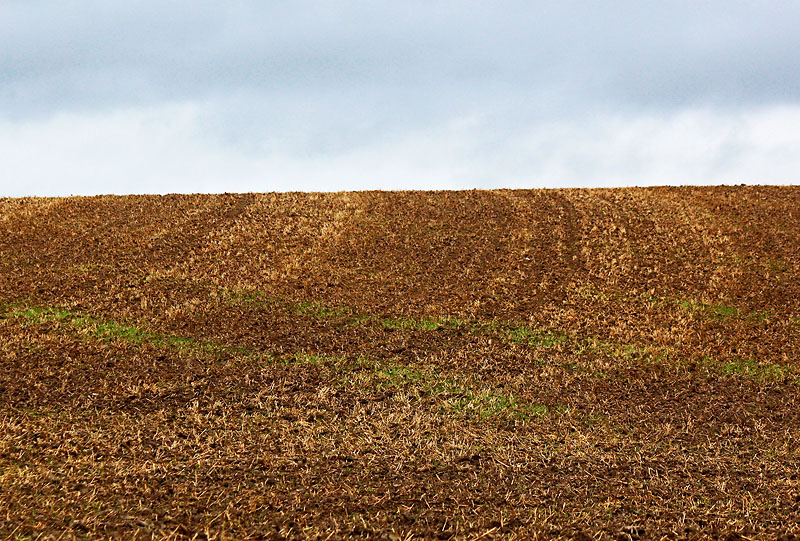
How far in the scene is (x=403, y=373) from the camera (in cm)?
1378

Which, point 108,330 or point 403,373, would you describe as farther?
point 108,330

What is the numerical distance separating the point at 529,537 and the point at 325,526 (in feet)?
9.12

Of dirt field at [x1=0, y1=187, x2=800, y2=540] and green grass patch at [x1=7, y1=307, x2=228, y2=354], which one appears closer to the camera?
dirt field at [x1=0, y1=187, x2=800, y2=540]

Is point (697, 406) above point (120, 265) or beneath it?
beneath

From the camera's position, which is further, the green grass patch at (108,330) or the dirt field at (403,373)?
the green grass patch at (108,330)

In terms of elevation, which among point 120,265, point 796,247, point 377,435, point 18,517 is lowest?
point 18,517

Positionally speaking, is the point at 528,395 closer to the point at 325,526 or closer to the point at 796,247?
the point at 325,526

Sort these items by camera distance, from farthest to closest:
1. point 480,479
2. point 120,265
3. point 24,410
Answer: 1. point 120,265
2. point 24,410
3. point 480,479

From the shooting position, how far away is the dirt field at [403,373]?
8.80 meters

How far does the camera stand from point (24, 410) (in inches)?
467

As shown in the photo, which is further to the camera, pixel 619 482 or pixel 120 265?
pixel 120 265

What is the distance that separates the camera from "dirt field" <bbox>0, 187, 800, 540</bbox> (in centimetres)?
880

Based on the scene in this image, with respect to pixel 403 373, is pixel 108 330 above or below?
above

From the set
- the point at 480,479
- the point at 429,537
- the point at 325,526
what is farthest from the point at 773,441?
the point at 325,526
